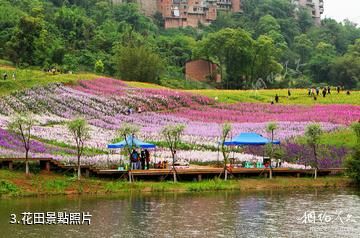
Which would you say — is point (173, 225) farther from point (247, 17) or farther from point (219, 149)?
point (247, 17)

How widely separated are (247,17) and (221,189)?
149m

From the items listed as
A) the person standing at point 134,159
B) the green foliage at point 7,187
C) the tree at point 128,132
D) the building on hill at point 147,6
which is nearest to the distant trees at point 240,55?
the building on hill at point 147,6

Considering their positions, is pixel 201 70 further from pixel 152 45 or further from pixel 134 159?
pixel 134 159

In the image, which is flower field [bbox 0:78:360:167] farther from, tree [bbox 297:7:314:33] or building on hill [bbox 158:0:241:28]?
tree [bbox 297:7:314:33]

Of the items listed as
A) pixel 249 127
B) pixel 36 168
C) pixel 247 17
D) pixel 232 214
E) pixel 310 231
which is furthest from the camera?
pixel 247 17

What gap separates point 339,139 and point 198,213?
23.1 m

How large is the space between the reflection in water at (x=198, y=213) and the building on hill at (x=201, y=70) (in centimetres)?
8361

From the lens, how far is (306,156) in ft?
151

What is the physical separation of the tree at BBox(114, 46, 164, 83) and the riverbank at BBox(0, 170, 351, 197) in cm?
5543

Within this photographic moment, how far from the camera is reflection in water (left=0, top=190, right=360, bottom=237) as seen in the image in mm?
26016

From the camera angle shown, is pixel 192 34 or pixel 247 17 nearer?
pixel 192 34

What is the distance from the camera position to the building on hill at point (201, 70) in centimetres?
12150

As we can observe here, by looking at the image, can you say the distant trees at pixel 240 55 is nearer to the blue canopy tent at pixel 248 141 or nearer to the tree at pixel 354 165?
the blue canopy tent at pixel 248 141

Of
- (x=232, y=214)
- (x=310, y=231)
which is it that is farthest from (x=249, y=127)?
(x=310, y=231)
